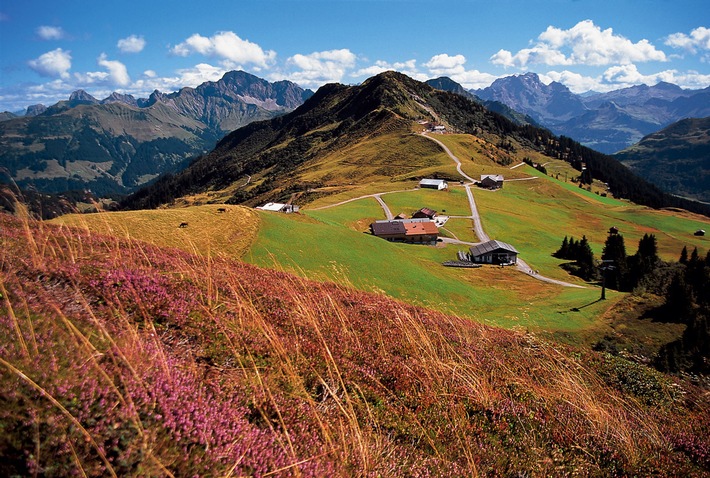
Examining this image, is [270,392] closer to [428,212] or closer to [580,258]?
[580,258]

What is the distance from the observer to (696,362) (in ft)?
73.9

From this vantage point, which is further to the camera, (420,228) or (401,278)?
(420,228)

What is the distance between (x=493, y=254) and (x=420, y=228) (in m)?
16.5

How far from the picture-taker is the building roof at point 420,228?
7812 cm

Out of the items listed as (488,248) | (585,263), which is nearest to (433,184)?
(488,248)

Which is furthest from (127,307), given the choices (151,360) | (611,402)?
(611,402)

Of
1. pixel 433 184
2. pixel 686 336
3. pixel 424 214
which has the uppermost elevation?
pixel 433 184

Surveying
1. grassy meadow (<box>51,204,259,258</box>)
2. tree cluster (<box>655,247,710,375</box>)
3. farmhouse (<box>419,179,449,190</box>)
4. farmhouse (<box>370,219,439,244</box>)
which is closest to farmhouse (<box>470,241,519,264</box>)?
farmhouse (<box>370,219,439,244</box>)

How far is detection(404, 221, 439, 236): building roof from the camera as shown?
78125mm

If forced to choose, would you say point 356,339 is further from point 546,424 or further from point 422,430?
point 546,424

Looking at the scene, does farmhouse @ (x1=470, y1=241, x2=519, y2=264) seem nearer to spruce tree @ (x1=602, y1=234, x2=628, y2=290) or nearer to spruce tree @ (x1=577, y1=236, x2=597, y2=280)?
spruce tree @ (x1=577, y1=236, x2=597, y2=280)

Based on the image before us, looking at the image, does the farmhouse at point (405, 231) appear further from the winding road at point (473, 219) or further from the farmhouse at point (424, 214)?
the farmhouse at point (424, 214)

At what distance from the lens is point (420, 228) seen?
261 feet

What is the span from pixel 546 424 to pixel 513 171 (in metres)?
166
